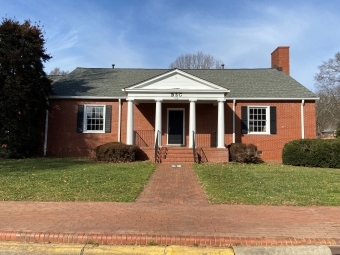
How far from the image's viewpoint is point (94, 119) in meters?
19.4

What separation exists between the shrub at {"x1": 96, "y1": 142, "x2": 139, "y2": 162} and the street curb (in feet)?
33.8

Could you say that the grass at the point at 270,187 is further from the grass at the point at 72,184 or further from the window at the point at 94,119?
the window at the point at 94,119

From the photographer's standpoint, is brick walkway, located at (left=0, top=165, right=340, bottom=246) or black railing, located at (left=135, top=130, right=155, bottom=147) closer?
brick walkway, located at (left=0, top=165, right=340, bottom=246)

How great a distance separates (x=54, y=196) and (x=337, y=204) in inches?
282

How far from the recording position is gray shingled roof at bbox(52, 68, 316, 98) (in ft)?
63.8

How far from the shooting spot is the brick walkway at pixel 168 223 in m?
5.14

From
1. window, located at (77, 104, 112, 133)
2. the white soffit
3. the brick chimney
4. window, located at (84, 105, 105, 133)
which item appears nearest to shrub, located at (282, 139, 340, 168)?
the white soffit

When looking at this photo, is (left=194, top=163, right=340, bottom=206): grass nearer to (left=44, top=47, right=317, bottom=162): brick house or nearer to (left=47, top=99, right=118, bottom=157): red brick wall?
(left=44, top=47, right=317, bottom=162): brick house

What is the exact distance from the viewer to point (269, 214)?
22.2 ft

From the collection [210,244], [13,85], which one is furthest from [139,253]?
[13,85]

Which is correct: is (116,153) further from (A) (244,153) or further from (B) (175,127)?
(A) (244,153)

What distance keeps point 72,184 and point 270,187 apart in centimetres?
601

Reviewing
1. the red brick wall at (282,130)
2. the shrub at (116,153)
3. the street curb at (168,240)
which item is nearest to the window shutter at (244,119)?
the red brick wall at (282,130)

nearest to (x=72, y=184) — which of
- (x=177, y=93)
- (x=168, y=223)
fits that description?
(x=168, y=223)
